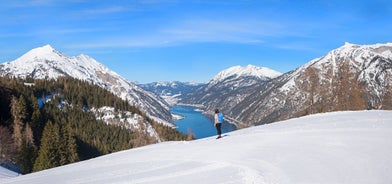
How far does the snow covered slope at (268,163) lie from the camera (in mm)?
15461

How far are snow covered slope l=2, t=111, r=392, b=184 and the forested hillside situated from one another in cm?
5064

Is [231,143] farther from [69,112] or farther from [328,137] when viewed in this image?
[69,112]

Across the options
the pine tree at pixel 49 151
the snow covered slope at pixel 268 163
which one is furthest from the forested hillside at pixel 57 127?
the snow covered slope at pixel 268 163

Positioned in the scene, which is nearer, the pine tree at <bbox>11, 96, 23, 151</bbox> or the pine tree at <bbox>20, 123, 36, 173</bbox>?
the pine tree at <bbox>20, 123, 36, 173</bbox>

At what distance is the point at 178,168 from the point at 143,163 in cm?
312

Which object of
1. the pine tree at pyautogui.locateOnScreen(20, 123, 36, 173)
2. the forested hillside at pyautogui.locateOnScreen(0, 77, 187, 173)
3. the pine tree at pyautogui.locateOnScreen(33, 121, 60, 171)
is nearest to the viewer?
the pine tree at pyautogui.locateOnScreen(33, 121, 60, 171)

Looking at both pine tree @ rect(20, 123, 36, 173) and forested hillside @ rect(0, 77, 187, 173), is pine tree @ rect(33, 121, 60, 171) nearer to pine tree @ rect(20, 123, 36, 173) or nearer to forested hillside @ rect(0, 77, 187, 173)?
forested hillside @ rect(0, 77, 187, 173)

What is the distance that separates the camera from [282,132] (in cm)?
2800

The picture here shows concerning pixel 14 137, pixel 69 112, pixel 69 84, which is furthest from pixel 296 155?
pixel 69 84

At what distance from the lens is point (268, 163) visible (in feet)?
59.2

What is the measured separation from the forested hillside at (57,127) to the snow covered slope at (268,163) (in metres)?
50.6

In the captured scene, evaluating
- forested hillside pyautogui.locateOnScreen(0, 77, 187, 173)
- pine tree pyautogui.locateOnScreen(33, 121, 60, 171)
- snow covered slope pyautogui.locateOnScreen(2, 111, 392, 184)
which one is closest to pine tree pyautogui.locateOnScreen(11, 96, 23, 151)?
forested hillside pyautogui.locateOnScreen(0, 77, 187, 173)

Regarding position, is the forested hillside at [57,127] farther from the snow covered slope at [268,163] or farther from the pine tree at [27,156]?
the snow covered slope at [268,163]

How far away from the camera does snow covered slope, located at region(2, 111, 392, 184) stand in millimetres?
15461
